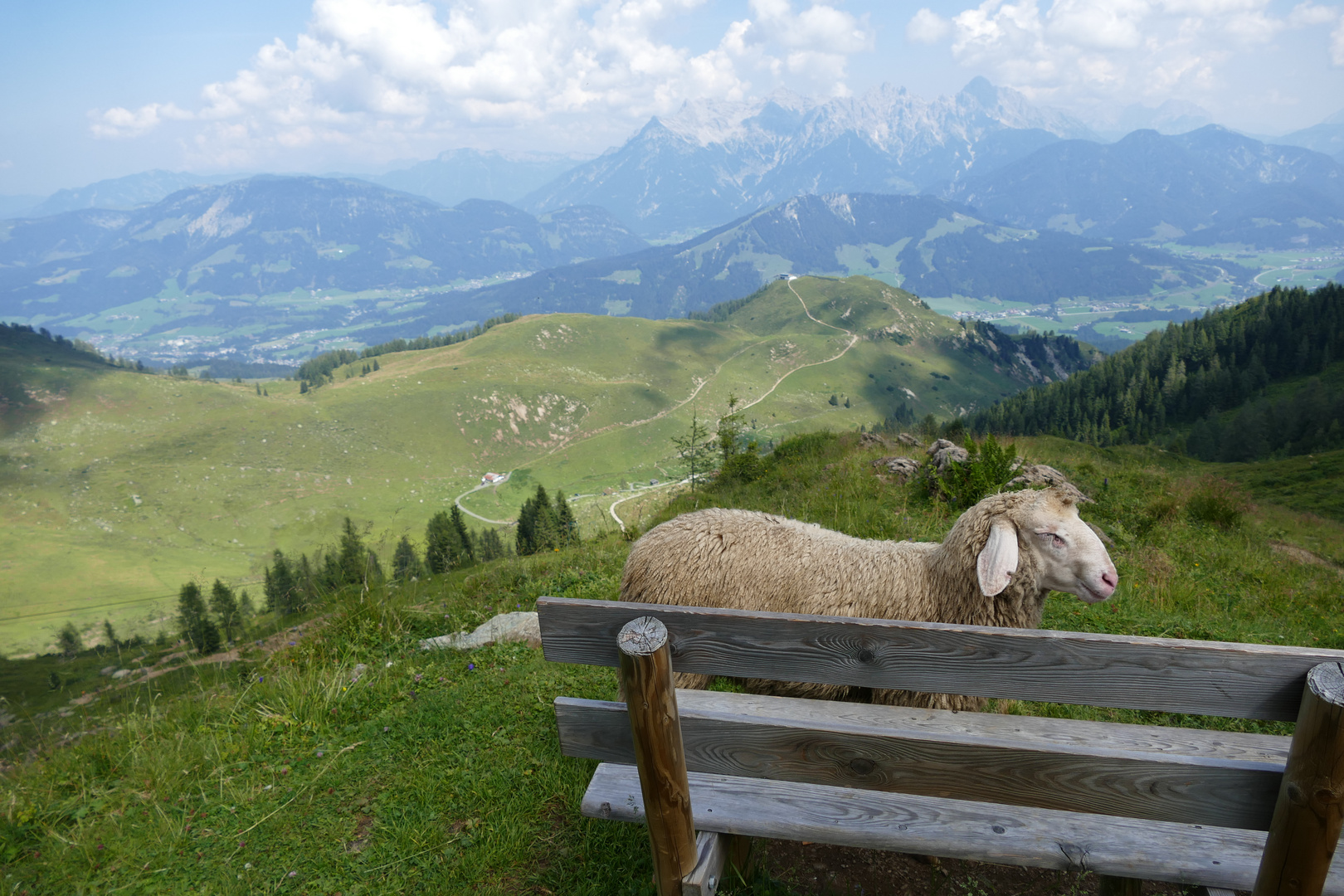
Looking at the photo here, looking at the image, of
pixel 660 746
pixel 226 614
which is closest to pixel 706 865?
pixel 660 746

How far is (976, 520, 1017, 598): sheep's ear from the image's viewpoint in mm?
5281

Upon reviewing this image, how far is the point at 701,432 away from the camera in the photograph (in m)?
22.0

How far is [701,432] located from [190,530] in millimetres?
162309

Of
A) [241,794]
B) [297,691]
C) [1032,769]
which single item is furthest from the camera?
[297,691]

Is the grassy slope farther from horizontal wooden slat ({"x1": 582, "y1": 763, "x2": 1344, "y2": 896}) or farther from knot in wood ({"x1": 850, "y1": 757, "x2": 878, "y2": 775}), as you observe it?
knot in wood ({"x1": 850, "y1": 757, "x2": 878, "y2": 775})

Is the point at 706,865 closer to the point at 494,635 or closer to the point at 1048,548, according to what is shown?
the point at 1048,548

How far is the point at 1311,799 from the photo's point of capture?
2.36 metres

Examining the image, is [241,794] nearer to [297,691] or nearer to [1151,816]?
[297,691]

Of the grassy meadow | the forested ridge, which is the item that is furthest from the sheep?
the forested ridge

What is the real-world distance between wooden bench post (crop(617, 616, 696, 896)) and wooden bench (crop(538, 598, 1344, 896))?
0.03 ft

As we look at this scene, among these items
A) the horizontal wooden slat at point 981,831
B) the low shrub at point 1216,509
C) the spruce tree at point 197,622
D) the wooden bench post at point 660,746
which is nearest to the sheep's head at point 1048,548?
the horizontal wooden slat at point 981,831

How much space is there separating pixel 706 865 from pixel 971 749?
5.28 ft

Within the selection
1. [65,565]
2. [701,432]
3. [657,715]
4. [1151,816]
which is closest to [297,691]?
[657,715]

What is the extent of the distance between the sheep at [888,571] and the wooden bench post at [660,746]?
2.23 m
